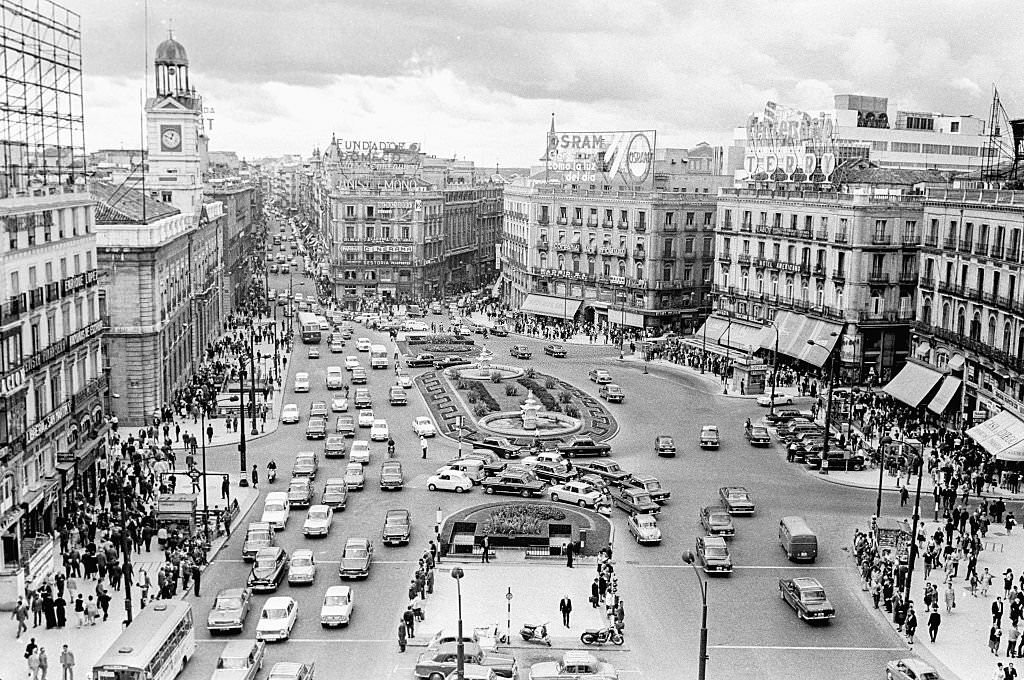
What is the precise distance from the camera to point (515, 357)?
100125 millimetres

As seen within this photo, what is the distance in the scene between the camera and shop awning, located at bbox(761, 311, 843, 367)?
89625mm

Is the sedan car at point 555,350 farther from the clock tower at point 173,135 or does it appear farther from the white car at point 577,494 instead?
the white car at point 577,494

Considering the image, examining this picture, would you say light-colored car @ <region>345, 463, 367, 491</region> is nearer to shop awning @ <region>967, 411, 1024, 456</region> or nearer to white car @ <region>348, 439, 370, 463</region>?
white car @ <region>348, 439, 370, 463</region>

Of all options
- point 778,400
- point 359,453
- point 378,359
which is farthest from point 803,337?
point 359,453

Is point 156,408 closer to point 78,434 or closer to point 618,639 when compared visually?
point 78,434

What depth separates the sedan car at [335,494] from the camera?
177ft

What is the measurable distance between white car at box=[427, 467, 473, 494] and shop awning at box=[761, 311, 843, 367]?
4085cm

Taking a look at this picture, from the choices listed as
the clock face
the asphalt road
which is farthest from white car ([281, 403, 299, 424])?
the clock face

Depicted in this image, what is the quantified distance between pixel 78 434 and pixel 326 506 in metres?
13.7

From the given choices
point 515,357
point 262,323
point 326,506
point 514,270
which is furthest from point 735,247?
point 326,506

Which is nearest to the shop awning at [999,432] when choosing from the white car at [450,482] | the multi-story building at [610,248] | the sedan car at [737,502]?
the sedan car at [737,502]

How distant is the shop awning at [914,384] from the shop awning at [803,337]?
28.7ft

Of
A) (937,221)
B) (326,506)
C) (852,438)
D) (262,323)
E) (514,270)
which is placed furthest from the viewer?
(514,270)

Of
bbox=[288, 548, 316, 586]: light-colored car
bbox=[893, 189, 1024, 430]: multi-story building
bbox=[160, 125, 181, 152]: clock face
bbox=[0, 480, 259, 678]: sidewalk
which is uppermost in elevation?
bbox=[160, 125, 181, 152]: clock face
